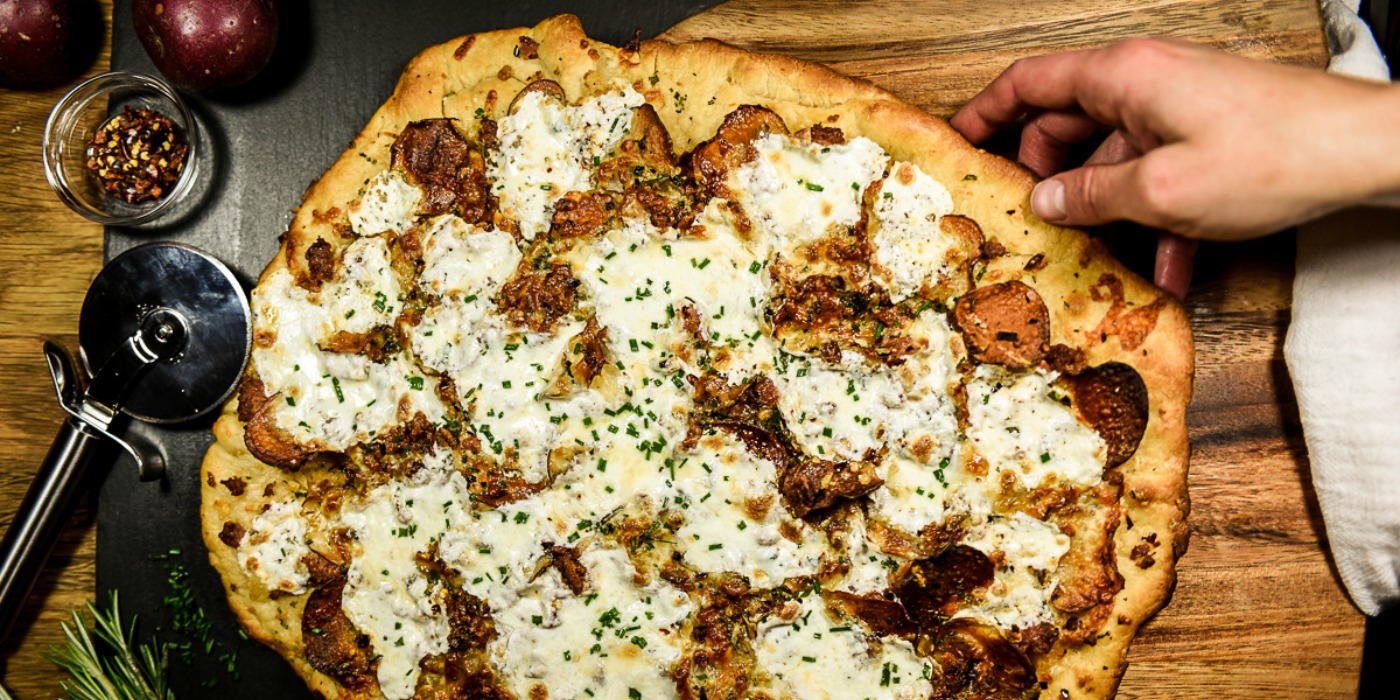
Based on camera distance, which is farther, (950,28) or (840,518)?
(950,28)

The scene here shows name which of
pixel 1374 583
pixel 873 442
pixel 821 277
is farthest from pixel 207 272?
pixel 1374 583

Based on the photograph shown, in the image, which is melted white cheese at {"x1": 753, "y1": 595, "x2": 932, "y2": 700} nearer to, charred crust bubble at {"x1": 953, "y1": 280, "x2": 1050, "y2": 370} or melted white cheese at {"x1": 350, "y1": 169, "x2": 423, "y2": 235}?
charred crust bubble at {"x1": 953, "y1": 280, "x2": 1050, "y2": 370}

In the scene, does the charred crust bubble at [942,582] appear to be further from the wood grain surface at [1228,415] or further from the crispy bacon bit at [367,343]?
the crispy bacon bit at [367,343]

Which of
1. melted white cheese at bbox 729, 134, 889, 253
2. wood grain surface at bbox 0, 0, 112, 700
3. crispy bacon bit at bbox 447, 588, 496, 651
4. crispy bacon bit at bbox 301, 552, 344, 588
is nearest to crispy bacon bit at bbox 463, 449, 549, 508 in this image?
crispy bacon bit at bbox 447, 588, 496, 651

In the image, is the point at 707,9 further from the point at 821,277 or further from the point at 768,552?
the point at 768,552

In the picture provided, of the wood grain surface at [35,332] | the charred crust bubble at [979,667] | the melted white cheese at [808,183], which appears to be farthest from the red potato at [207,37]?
the charred crust bubble at [979,667]

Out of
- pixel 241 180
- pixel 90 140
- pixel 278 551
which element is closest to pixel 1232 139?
pixel 278 551

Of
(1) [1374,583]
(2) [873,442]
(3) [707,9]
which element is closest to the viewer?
(2) [873,442]

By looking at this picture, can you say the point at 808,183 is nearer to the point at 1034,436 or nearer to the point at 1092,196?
the point at 1092,196
